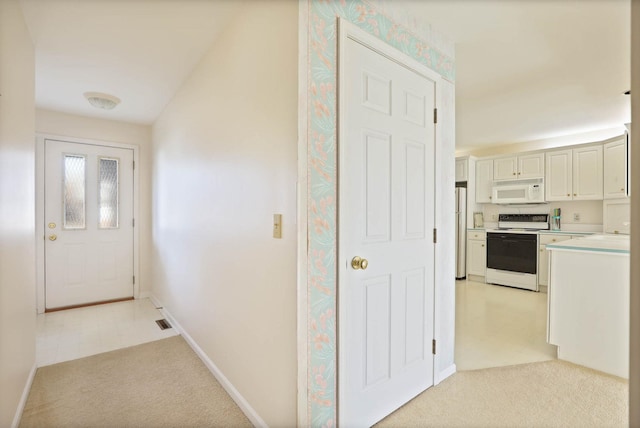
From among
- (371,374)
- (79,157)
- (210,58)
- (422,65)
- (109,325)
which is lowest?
(109,325)

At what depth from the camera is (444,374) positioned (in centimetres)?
215

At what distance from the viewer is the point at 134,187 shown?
4.21 m

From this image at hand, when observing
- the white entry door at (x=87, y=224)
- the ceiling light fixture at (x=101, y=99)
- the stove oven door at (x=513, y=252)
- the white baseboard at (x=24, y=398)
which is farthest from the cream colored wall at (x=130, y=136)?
the stove oven door at (x=513, y=252)

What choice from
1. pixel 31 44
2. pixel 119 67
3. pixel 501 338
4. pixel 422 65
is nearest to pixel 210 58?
pixel 119 67

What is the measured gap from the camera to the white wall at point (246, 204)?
4.88 feet

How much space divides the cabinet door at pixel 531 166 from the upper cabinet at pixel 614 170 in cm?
75

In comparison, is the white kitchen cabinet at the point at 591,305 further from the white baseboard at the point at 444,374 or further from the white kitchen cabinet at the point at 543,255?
the white kitchen cabinet at the point at 543,255

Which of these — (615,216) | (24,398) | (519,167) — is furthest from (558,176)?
(24,398)

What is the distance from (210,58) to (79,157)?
8.73ft

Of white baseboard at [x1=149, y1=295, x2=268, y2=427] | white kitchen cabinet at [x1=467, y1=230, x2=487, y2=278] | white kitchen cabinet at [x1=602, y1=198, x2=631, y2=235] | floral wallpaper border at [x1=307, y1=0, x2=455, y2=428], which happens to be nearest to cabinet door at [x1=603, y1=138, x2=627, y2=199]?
white kitchen cabinet at [x1=602, y1=198, x2=631, y2=235]

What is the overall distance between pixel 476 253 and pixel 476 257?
68mm

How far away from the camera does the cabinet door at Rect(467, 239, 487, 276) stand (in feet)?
17.2

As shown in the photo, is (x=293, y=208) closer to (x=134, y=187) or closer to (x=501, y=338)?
(x=501, y=338)

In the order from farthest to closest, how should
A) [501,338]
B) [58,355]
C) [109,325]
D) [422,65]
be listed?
1. [109,325]
2. [501,338]
3. [58,355]
4. [422,65]
